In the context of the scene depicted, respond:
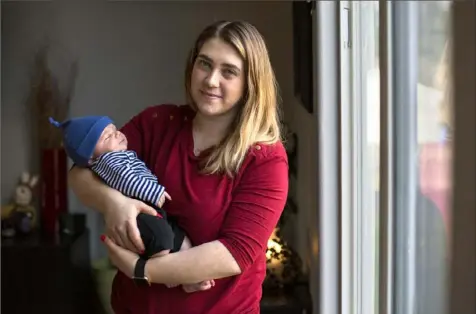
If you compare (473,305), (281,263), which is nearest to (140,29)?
(281,263)

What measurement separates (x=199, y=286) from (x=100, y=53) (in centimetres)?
136

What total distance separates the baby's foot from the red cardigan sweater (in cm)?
1

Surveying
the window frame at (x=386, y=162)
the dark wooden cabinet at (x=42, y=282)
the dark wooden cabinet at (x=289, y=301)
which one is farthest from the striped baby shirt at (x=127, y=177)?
the dark wooden cabinet at (x=42, y=282)

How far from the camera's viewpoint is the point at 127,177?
1296 mm

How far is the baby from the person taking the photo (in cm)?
128

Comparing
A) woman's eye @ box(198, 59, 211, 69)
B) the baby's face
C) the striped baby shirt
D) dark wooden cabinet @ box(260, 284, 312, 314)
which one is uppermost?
woman's eye @ box(198, 59, 211, 69)

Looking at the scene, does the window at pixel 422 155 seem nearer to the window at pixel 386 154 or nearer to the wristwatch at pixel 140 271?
the window at pixel 386 154

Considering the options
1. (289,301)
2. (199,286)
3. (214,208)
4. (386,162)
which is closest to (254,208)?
(214,208)

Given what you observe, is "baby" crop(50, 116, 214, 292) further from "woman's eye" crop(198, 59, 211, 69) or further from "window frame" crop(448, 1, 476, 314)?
"window frame" crop(448, 1, 476, 314)

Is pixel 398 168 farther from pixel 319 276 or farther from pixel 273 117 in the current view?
pixel 319 276

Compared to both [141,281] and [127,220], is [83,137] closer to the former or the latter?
[127,220]

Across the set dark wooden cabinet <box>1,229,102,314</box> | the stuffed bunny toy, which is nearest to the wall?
the stuffed bunny toy

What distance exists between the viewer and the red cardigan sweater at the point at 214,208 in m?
1.28

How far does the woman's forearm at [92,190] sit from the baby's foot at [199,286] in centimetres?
21
